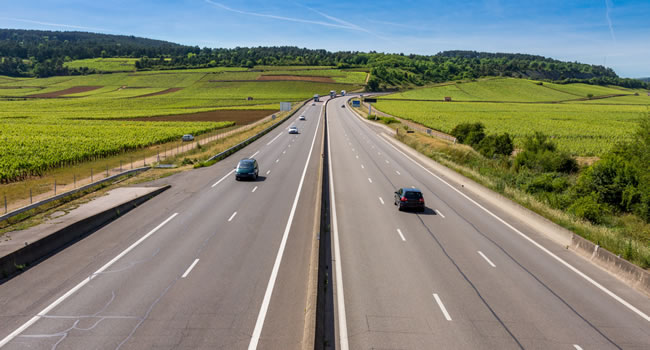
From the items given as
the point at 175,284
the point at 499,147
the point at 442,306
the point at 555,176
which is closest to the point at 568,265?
the point at 442,306

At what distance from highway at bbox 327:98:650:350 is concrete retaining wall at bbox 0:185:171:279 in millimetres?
11066

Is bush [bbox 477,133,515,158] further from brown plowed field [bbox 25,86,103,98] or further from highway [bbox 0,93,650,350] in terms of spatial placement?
brown plowed field [bbox 25,86,103,98]

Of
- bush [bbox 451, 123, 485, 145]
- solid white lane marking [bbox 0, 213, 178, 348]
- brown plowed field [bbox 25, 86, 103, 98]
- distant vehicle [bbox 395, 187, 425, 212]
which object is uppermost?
brown plowed field [bbox 25, 86, 103, 98]

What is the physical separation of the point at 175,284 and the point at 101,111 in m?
112

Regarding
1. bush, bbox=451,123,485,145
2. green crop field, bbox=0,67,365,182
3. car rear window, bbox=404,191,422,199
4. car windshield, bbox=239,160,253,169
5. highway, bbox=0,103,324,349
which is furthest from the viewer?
bush, bbox=451,123,485,145

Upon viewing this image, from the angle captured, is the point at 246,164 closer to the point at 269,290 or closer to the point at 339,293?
the point at 269,290

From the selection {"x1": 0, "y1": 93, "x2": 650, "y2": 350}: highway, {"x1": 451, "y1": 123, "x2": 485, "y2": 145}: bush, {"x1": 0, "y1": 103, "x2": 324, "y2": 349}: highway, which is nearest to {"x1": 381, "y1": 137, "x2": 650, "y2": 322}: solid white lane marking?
{"x1": 0, "y1": 93, "x2": 650, "y2": 350}: highway

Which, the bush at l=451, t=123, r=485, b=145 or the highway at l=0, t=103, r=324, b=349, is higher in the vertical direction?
the bush at l=451, t=123, r=485, b=145

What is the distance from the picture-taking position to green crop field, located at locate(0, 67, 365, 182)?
4406cm

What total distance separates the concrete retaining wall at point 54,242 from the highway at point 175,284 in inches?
16.9

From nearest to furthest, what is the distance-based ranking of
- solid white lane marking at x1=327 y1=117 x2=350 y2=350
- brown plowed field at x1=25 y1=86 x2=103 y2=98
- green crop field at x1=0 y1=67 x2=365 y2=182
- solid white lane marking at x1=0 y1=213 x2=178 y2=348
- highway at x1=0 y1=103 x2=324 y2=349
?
solid white lane marking at x1=0 y1=213 x2=178 y2=348 < highway at x1=0 y1=103 x2=324 y2=349 < solid white lane marking at x1=327 y1=117 x2=350 y2=350 < green crop field at x1=0 y1=67 x2=365 y2=182 < brown plowed field at x1=25 y1=86 x2=103 y2=98

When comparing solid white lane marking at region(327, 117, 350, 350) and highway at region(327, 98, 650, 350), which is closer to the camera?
solid white lane marking at region(327, 117, 350, 350)

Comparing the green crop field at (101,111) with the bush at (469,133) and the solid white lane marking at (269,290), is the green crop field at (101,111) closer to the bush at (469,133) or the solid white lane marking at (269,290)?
the solid white lane marking at (269,290)

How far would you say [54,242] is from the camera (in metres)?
17.2
